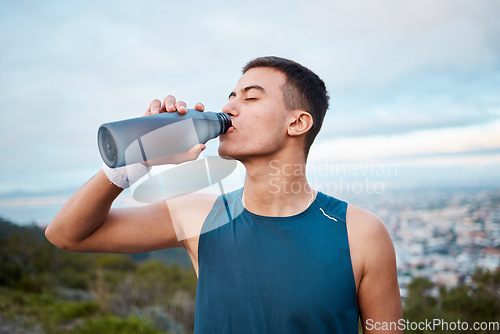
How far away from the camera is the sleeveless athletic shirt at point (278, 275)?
1494 mm

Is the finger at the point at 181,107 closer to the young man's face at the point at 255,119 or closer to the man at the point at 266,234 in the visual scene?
the man at the point at 266,234

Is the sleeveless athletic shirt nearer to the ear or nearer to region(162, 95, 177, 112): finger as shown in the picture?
the ear

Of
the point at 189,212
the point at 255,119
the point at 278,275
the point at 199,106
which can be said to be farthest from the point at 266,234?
the point at 199,106

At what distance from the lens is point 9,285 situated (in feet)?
24.8

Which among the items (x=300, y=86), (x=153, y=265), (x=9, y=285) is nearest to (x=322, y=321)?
(x=300, y=86)

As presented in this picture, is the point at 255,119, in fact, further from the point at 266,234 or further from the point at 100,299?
the point at 100,299

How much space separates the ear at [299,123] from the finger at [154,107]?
71 cm

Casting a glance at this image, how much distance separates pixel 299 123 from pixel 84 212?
115 cm

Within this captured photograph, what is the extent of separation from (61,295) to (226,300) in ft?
23.7

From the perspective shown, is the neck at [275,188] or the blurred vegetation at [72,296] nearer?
the neck at [275,188]

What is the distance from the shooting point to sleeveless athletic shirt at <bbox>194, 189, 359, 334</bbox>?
149cm

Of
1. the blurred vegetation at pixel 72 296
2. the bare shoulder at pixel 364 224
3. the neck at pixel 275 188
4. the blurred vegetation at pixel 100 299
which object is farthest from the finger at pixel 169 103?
the blurred vegetation at pixel 72 296

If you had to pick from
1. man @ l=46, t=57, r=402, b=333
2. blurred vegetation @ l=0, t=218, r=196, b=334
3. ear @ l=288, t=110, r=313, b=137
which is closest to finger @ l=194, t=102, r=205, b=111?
man @ l=46, t=57, r=402, b=333

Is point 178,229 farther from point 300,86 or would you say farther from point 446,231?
point 446,231
